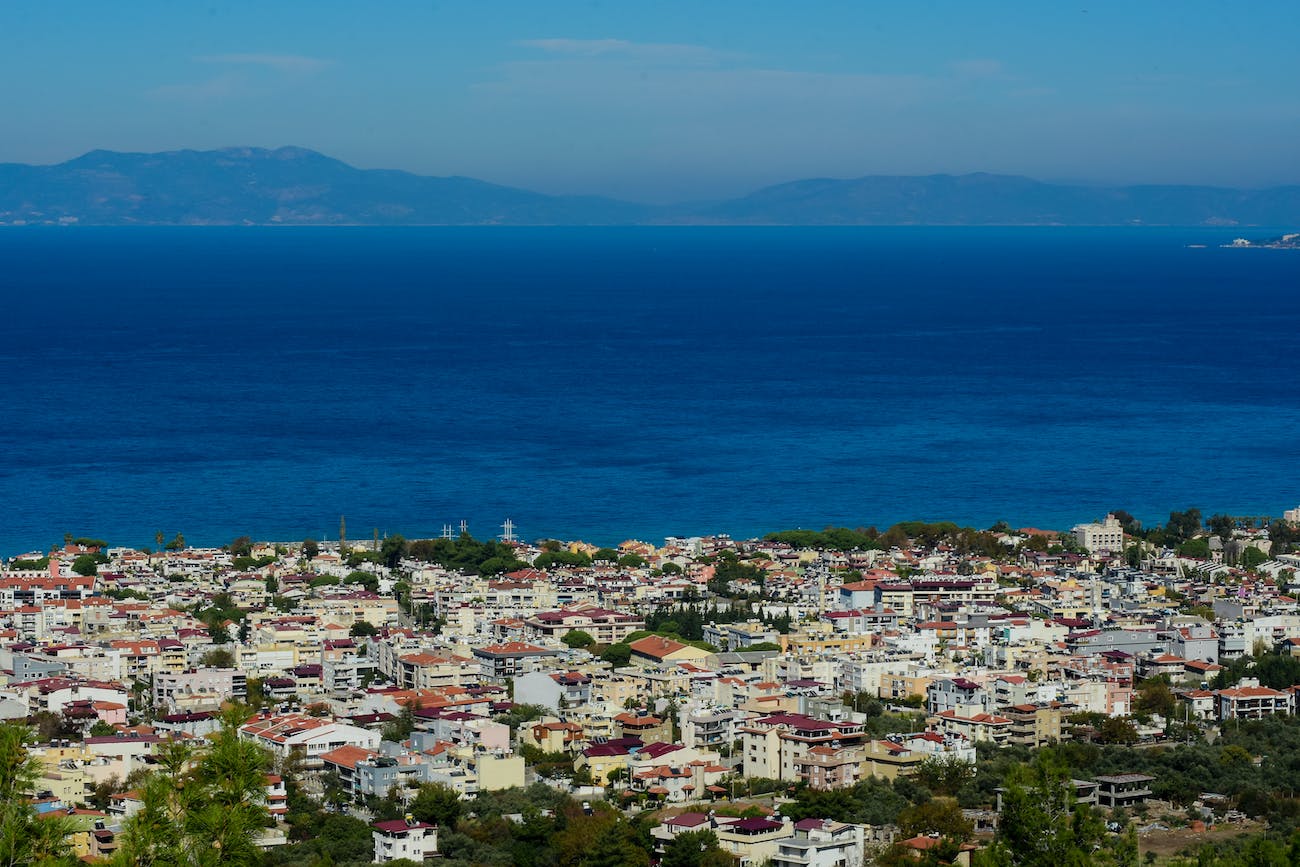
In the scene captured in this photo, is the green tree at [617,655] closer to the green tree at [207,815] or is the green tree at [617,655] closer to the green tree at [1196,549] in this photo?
the green tree at [1196,549]

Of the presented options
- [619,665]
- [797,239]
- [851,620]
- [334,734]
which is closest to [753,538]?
[851,620]

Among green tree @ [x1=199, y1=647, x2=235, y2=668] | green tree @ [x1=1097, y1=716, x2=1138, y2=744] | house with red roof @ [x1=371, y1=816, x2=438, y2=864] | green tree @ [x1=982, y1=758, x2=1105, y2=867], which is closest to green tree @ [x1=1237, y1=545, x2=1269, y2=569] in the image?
green tree @ [x1=1097, y1=716, x2=1138, y2=744]

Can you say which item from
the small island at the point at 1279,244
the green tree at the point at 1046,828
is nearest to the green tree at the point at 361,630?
the green tree at the point at 1046,828

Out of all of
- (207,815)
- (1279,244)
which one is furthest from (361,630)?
(1279,244)

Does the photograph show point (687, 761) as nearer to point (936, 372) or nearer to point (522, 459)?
point (522, 459)

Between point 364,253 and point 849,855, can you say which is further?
point 364,253

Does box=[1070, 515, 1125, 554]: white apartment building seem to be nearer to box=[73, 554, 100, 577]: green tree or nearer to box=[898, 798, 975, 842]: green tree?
box=[73, 554, 100, 577]: green tree
